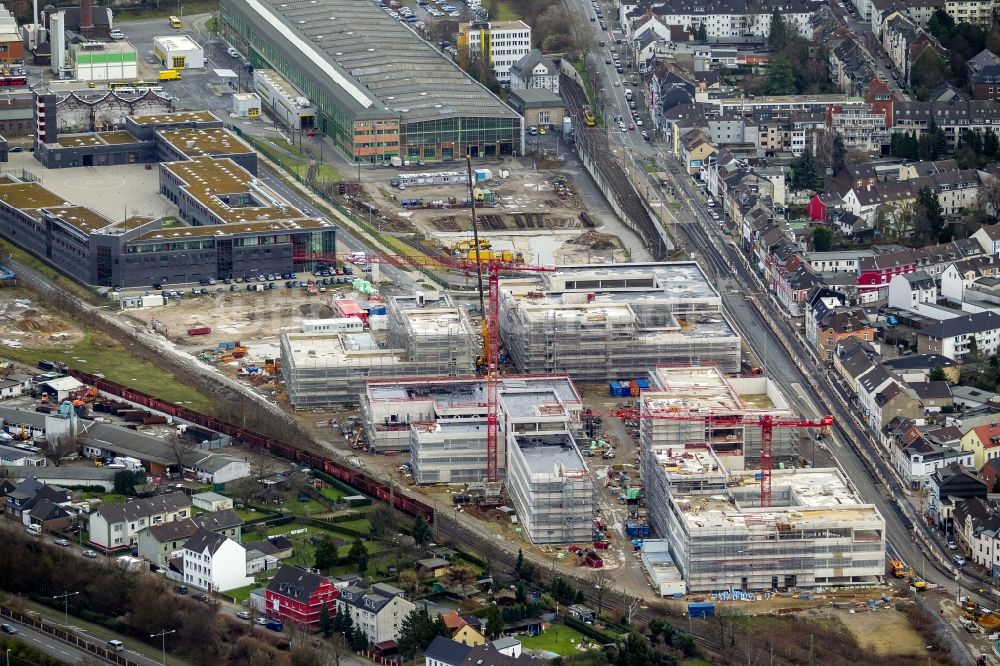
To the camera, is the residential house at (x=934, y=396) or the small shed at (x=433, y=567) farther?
the residential house at (x=934, y=396)

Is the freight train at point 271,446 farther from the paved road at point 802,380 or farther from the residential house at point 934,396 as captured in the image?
the residential house at point 934,396

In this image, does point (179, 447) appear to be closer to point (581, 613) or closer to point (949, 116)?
point (581, 613)

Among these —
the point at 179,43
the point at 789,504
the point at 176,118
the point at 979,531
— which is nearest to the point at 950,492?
the point at 979,531

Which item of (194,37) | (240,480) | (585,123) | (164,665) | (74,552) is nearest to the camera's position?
(164,665)

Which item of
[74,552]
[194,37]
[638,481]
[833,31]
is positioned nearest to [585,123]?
[833,31]

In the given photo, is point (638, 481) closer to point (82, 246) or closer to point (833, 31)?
point (82, 246)

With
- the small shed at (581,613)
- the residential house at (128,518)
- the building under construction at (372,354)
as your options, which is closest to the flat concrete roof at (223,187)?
the building under construction at (372,354)
